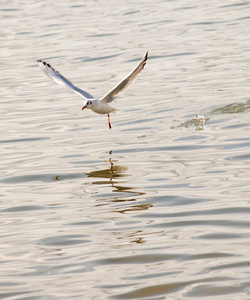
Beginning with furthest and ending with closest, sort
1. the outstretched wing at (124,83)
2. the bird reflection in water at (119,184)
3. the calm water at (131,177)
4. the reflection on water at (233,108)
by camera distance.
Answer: the reflection on water at (233,108), the outstretched wing at (124,83), the bird reflection in water at (119,184), the calm water at (131,177)

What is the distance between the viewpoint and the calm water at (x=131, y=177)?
241 inches

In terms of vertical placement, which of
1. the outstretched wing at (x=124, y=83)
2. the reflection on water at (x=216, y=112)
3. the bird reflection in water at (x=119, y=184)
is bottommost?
the bird reflection in water at (x=119, y=184)

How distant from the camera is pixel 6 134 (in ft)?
40.6

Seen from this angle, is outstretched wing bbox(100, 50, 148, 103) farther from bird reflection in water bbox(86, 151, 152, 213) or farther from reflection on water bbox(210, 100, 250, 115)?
reflection on water bbox(210, 100, 250, 115)

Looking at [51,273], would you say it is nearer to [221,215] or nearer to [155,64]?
[221,215]

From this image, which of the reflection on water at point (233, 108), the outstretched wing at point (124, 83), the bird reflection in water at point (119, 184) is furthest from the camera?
the reflection on water at point (233, 108)

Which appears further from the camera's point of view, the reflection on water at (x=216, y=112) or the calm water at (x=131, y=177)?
the reflection on water at (x=216, y=112)

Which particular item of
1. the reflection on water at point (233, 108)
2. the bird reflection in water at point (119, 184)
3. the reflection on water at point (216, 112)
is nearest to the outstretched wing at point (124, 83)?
the bird reflection in water at point (119, 184)

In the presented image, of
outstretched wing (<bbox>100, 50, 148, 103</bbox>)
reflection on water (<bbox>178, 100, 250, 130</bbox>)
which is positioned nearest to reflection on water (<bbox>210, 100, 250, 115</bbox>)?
reflection on water (<bbox>178, 100, 250, 130</bbox>)

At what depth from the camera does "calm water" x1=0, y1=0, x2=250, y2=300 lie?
20.0ft

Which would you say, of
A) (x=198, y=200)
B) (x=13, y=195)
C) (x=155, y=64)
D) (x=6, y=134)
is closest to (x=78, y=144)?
(x=6, y=134)

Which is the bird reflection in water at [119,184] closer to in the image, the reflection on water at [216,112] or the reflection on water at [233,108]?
the reflection on water at [216,112]

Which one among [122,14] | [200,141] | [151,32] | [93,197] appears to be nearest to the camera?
[93,197]

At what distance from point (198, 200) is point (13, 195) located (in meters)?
2.33
